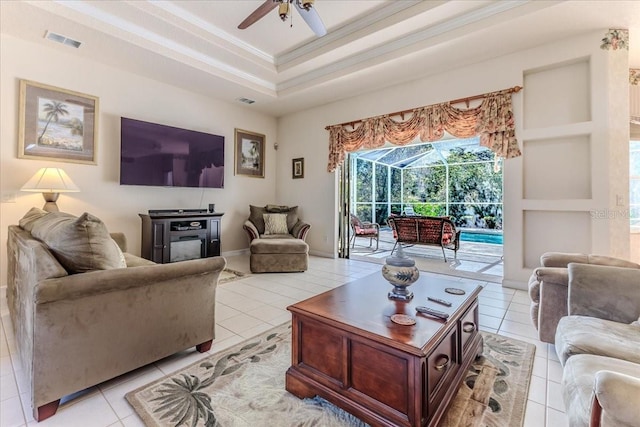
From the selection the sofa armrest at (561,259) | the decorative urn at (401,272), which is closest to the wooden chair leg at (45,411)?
the decorative urn at (401,272)

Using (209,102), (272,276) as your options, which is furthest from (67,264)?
(209,102)

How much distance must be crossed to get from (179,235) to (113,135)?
163 cm

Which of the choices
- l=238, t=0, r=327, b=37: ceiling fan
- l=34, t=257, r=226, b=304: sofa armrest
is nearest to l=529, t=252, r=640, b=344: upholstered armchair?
l=34, t=257, r=226, b=304: sofa armrest

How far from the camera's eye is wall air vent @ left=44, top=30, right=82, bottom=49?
10.2ft

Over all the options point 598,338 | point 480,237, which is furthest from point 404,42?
point 480,237

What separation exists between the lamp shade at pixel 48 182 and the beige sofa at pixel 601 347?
4303mm

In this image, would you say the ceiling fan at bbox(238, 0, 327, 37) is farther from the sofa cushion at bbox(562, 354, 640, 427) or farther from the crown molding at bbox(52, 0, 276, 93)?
the sofa cushion at bbox(562, 354, 640, 427)

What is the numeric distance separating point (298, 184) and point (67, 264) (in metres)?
4.53

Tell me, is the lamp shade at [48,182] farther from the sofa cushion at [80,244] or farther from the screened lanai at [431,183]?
the screened lanai at [431,183]

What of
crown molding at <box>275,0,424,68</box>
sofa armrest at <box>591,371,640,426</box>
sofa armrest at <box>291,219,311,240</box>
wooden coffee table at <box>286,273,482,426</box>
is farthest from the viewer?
sofa armrest at <box>291,219,311,240</box>

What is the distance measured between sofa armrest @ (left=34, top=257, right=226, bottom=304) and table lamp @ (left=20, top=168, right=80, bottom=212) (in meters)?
2.39

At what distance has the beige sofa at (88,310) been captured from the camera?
1.33 m

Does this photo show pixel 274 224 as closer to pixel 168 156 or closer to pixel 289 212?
pixel 289 212

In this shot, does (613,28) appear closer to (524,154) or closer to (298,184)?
(524,154)
